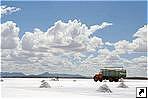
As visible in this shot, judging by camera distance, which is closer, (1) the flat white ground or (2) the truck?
(1) the flat white ground

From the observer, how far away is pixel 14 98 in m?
28.0

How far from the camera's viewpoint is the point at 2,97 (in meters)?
28.5

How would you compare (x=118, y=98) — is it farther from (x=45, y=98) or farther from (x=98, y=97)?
(x=45, y=98)

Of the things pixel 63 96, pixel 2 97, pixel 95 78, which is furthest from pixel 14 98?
pixel 95 78

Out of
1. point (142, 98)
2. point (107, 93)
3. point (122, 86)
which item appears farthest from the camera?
point (122, 86)

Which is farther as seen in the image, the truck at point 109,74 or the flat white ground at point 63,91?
the truck at point 109,74

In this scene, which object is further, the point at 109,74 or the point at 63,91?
the point at 109,74

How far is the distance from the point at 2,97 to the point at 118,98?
9.04 m

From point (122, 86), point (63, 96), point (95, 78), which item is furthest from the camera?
point (95, 78)

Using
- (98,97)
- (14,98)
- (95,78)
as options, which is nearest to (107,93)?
(98,97)

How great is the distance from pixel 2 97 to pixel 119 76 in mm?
32122

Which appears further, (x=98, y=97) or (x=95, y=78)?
(x=95, y=78)

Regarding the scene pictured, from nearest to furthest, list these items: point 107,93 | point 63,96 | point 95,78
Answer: point 63,96
point 107,93
point 95,78

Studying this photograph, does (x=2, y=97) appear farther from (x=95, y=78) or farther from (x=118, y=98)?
(x=95, y=78)
